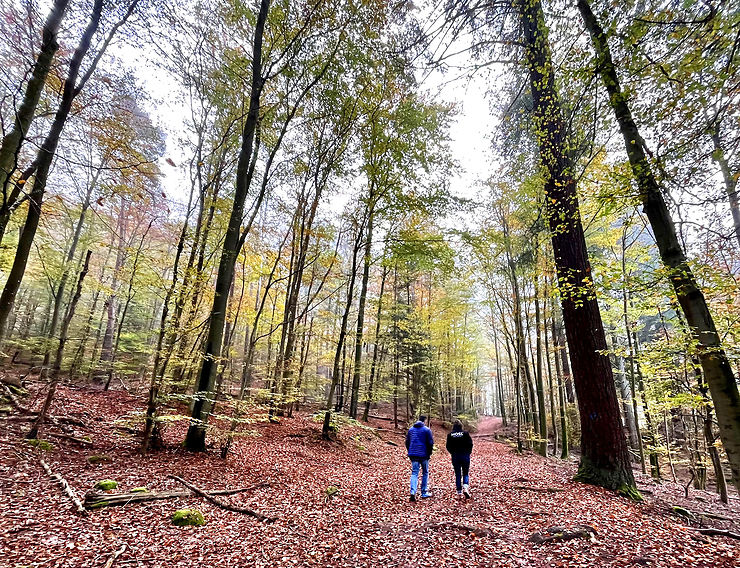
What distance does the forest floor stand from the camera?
12.5ft

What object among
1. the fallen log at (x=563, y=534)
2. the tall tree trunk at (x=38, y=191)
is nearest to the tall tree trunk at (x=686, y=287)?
the fallen log at (x=563, y=534)

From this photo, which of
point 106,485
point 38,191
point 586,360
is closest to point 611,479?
point 586,360

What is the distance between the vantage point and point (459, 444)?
22.8 feet

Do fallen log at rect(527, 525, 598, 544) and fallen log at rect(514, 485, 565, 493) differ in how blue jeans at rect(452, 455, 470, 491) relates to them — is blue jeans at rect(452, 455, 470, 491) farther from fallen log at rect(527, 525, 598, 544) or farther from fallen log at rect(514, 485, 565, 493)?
fallen log at rect(527, 525, 598, 544)

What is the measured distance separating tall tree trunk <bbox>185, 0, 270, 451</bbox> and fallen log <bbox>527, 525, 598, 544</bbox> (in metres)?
6.91

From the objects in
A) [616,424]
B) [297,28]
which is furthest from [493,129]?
[616,424]

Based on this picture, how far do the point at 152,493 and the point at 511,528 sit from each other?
5.92 m

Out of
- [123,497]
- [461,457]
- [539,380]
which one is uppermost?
[539,380]

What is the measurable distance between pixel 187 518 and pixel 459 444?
5336 millimetres

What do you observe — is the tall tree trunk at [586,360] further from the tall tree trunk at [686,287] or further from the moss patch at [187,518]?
the moss patch at [187,518]

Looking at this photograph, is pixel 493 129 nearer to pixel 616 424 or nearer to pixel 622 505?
pixel 616 424

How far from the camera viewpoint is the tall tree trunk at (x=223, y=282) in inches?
298

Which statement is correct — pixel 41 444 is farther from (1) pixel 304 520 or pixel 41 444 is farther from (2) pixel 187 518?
(1) pixel 304 520

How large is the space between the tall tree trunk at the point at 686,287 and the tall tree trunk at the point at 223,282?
781 centimetres
